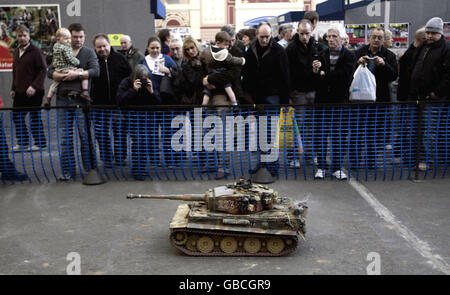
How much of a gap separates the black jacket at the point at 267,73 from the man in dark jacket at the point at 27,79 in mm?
3588

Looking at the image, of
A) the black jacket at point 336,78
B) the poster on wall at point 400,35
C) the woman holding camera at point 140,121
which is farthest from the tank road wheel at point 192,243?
the poster on wall at point 400,35

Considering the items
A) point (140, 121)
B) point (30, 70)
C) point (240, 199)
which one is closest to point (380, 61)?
point (140, 121)

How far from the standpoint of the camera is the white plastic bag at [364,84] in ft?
24.9

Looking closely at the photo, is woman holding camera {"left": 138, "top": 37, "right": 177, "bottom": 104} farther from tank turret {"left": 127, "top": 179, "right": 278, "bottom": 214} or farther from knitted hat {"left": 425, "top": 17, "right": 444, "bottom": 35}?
knitted hat {"left": 425, "top": 17, "right": 444, "bottom": 35}

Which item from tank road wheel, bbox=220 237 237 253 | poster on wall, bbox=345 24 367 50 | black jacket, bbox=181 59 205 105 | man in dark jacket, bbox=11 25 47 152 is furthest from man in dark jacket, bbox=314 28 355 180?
poster on wall, bbox=345 24 367 50

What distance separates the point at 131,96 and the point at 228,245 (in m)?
3.52

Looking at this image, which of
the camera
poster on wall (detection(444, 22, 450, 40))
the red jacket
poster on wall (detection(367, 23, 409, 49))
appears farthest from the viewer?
poster on wall (detection(367, 23, 409, 49))

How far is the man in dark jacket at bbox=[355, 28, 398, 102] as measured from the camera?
783 centimetres

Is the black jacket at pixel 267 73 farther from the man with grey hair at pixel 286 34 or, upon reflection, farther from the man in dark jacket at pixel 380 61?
the man with grey hair at pixel 286 34

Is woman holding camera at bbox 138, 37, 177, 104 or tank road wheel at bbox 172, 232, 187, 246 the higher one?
woman holding camera at bbox 138, 37, 177, 104

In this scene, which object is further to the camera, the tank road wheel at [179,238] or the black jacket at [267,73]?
the black jacket at [267,73]

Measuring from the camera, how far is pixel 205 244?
4.87 meters

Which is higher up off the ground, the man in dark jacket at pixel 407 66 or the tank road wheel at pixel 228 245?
the man in dark jacket at pixel 407 66

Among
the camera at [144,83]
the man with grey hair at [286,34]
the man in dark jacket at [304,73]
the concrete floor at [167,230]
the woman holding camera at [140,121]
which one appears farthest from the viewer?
the man with grey hair at [286,34]
